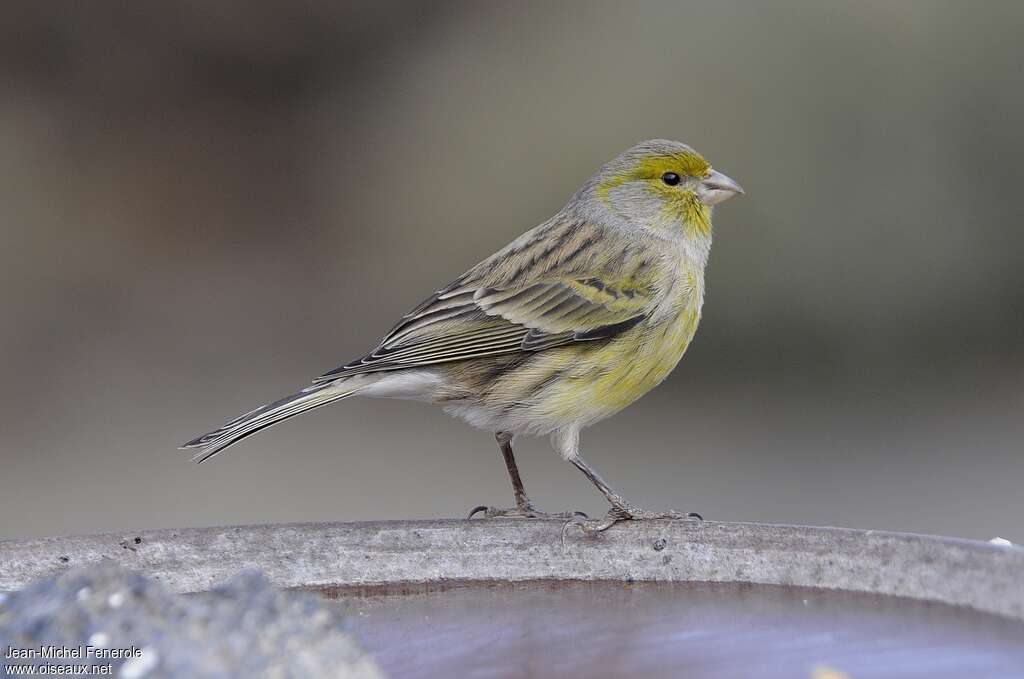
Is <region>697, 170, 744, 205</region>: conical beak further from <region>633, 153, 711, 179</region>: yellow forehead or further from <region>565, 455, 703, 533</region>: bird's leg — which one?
<region>565, 455, 703, 533</region>: bird's leg

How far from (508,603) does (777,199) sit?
22.4 ft

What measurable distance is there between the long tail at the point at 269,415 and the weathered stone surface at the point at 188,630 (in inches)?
59.3

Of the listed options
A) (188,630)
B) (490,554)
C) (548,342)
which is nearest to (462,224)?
(548,342)

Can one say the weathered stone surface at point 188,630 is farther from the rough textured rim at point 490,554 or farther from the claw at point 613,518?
the claw at point 613,518

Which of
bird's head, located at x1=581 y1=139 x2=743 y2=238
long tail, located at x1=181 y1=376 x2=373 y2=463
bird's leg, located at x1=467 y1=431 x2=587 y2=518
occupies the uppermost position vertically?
bird's head, located at x1=581 y1=139 x2=743 y2=238

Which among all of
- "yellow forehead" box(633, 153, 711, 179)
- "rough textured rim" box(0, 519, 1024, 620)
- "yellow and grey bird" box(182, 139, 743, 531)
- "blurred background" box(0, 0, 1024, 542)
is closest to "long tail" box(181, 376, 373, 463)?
"yellow and grey bird" box(182, 139, 743, 531)

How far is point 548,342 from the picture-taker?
4473 millimetres

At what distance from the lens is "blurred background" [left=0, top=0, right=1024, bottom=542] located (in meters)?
9.34

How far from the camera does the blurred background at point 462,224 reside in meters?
9.34

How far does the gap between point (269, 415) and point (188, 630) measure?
191 centimetres

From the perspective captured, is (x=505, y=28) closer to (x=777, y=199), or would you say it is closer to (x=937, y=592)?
(x=777, y=199)

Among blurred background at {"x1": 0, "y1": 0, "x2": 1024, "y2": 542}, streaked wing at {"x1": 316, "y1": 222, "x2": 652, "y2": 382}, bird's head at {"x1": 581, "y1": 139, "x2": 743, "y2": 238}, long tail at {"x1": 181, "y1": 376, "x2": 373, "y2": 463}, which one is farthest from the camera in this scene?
blurred background at {"x1": 0, "y1": 0, "x2": 1024, "y2": 542}

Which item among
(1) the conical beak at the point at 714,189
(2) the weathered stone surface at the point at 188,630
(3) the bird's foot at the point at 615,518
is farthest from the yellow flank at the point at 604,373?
(2) the weathered stone surface at the point at 188,630

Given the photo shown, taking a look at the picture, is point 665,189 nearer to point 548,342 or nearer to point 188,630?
point 548,342
